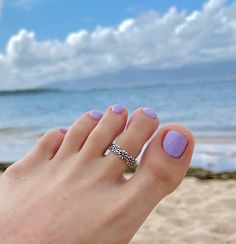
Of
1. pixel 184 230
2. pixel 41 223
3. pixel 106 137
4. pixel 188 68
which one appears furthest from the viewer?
pixel 188 68

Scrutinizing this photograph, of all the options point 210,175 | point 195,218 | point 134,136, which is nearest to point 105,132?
point 134,136

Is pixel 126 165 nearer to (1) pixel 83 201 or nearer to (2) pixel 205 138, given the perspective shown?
(1) pixel 83 201

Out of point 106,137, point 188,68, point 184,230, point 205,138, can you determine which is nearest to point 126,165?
point 106,137

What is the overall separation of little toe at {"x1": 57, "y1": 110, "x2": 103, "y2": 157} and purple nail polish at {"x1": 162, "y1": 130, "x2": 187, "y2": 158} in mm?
300

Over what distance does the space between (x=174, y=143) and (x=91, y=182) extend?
0.91 feet

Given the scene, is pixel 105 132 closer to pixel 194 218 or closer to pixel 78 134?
pixel 78 134

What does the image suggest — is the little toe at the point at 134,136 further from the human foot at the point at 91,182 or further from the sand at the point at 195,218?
the sand at the point at 195,218

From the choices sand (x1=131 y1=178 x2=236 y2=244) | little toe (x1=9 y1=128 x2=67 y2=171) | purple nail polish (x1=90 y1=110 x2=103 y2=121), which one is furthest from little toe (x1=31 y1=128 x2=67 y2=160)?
sand (x1=131 y1=178 x2=236 y2=244)

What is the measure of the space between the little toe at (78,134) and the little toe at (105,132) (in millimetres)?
42

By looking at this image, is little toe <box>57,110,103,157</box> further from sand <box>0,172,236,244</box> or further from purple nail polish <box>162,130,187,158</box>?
sand <box>0,172,236,244</box>

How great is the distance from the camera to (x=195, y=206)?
3.25m

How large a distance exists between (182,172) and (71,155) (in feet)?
1.21

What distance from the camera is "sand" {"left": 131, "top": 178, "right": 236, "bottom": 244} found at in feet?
8.41

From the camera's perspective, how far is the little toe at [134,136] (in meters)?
1.66
